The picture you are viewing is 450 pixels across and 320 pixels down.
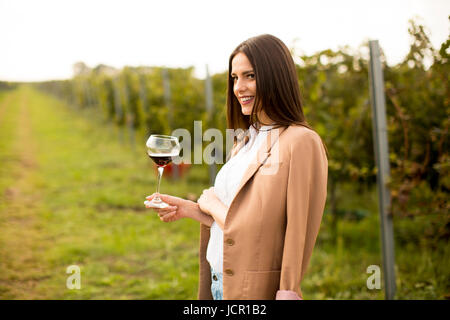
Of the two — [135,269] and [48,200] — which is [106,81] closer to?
[48,200]

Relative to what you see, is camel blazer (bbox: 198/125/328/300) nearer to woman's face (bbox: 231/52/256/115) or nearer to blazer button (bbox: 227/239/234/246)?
blazer button (bbox: 227/239/234/246)

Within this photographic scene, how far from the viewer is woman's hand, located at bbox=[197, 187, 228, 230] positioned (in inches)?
55.9

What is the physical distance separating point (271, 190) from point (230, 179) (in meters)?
0.24

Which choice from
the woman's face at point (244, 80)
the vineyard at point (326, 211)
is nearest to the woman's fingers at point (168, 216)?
the woman's face at point (244, 80)

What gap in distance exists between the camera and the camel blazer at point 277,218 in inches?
49.1

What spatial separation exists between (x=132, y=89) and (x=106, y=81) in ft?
13.6

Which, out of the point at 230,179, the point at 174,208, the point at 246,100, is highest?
the point at 246,100

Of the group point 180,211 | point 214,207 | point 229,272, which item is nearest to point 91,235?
point 180,211

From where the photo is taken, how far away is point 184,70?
781cm

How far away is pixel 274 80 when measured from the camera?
1334mm

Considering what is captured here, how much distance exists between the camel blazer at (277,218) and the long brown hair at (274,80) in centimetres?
7

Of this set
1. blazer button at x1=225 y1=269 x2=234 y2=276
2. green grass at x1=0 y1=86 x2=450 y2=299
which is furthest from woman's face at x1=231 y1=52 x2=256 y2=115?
green grass at x1=0 y1=86 x2=450 y2=299

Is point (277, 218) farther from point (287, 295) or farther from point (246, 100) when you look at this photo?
point (246, 100)
